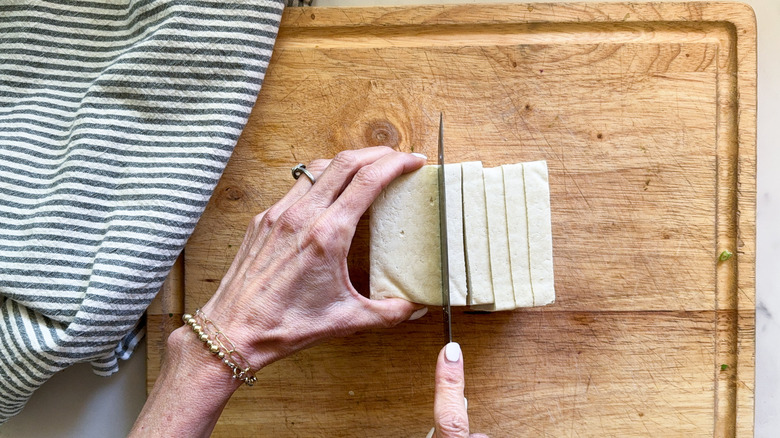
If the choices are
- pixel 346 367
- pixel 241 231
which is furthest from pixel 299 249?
pixel 346 367

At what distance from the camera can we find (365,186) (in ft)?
5.64

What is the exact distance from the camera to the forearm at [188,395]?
1688mm

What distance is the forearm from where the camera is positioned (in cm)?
169

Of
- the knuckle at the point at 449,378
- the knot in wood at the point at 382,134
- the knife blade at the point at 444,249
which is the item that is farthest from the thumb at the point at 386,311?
the knot in wood at the point at 382,134

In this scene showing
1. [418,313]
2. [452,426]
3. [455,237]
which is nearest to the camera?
[452,426]

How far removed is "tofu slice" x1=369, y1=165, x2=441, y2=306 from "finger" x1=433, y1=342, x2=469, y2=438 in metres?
0.24

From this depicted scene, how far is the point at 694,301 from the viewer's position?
2020 millimetres

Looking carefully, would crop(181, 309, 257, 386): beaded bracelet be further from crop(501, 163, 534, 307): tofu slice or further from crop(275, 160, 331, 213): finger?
crop(501, 163, 534, 307): tofu slice

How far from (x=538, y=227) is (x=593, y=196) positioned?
38cm

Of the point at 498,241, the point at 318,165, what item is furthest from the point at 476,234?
the point at 318,165

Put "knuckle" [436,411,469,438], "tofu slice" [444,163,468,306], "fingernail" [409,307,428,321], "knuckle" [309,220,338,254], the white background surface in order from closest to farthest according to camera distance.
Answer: "knuckle" [436,411,469,438] < "knuckle" [309,220,338,254] < "tofu slice" [444,163,468,306] < "fingernail" [409,307,428,321] < the white background surface

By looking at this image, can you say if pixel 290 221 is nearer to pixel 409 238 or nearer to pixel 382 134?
pixel 409 238

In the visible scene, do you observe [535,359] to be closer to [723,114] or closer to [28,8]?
[723,114]

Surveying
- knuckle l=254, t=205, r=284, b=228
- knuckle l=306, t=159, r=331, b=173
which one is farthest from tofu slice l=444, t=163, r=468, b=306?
knuckle l=254, t=205, r=284, b=228
